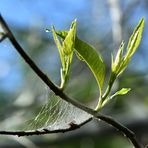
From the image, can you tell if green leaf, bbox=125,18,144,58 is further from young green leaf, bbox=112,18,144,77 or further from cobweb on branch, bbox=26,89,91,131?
cobweb on branch, bbox=26,89,91,131

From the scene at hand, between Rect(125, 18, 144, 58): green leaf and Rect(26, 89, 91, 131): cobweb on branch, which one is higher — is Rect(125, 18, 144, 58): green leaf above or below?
above

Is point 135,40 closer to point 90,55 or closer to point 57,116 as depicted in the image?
point 90,55

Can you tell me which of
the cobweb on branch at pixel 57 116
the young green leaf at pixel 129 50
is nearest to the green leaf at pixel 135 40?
the young green leaf at pixel 129 50

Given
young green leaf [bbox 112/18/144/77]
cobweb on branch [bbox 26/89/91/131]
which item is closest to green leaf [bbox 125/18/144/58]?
young green leaf [bbox 112/18/144/77]

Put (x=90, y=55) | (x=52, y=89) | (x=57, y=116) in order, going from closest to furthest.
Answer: (x=52, y=89), (x=90, y=55), (x=57, y=116)

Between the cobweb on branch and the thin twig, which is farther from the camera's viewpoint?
the cobweb on branch

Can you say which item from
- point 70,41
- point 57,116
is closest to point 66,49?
point 70,41
